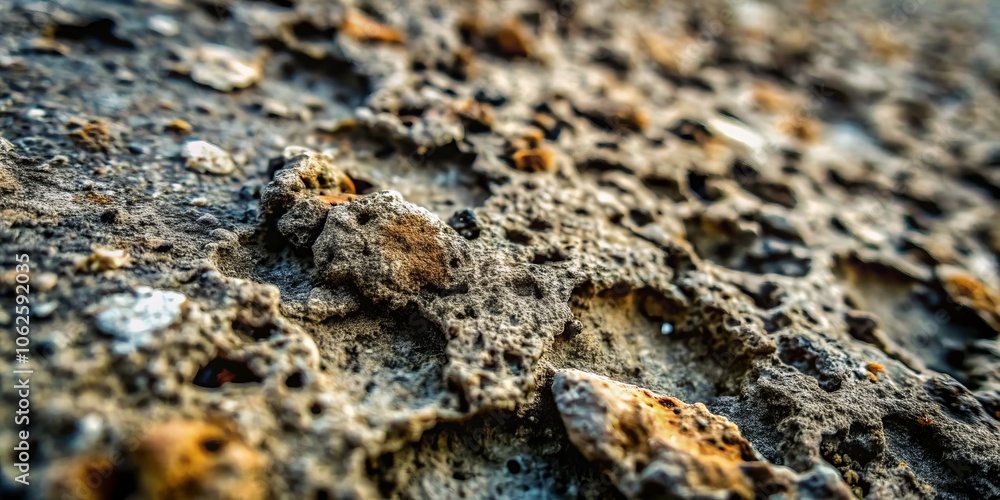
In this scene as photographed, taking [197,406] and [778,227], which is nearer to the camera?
[197,406]

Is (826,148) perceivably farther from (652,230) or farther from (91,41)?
(91,41)

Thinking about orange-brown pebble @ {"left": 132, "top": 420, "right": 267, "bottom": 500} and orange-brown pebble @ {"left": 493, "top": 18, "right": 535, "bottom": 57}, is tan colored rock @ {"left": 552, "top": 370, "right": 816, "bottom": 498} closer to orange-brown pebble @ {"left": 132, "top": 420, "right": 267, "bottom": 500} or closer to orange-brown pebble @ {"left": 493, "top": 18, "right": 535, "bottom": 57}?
orange-brown pebble @ {"left": 132, "top": 420, "right": 267, "bottom": 500}

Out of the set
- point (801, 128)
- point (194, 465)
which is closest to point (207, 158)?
point (194, 465)

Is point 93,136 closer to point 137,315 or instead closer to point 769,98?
point 137,315

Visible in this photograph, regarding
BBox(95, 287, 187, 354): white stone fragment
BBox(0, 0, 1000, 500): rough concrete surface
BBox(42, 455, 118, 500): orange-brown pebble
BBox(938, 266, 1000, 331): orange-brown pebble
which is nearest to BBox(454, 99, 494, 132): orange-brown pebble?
BBox(0, 0, 1000, 500): rough concrete surface

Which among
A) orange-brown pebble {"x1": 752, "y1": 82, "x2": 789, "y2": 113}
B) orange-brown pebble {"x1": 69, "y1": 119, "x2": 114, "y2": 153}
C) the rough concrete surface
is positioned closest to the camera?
the rough concrete surface

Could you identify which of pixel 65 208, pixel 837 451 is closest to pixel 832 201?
pixel 837 451
